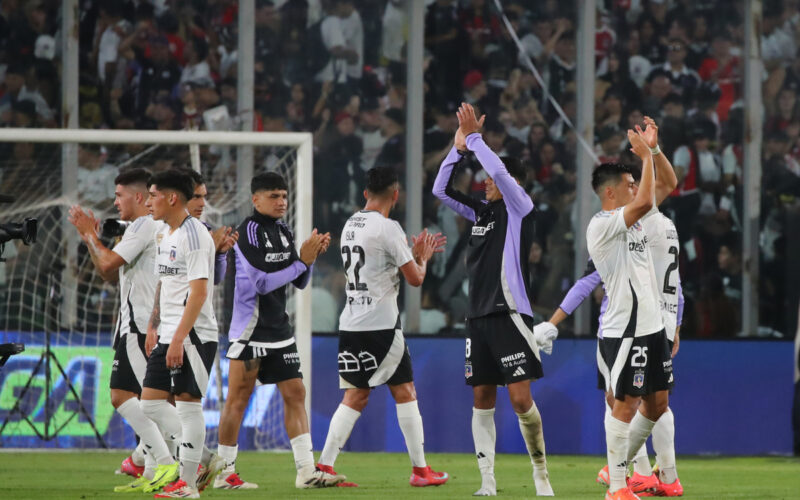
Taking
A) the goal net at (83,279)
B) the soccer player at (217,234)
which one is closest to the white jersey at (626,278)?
the soccer player at (217,234)

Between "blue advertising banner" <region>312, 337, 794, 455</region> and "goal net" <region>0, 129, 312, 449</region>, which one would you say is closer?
"goal net" <region>0, 129, 312, 449</region>

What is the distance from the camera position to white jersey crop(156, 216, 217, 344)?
6.78 meters

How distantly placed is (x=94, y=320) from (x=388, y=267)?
475cm

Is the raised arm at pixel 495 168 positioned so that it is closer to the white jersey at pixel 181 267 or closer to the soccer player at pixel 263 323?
the soccer player at pixel 263 323

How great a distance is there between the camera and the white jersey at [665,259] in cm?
780

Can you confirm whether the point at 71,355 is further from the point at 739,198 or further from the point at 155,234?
the point at 739,198

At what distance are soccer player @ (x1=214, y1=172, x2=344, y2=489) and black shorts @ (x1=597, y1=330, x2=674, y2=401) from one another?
7.09 ft

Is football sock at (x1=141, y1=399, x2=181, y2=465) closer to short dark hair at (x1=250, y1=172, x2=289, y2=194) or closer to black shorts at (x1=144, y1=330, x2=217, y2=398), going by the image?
black shorts at (x1=144, y1=330, x2=217, y2=398)

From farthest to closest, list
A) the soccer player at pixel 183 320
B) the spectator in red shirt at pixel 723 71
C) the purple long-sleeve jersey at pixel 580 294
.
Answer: the spectator in red shirt at pixel 723 71
the purple long-sleeve jersey at pixel 580 294
the soccer player at pixel 183 320

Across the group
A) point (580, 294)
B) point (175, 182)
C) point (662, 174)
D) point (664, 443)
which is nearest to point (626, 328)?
point (662, 174)

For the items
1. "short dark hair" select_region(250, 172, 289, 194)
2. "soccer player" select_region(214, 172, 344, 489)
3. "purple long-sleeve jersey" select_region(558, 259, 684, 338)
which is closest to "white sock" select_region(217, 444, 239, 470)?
"soccer player" select_region(214, 172, 344, 489)

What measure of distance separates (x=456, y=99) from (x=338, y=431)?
6.02 meters

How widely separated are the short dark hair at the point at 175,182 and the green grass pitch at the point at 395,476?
179 centimetres

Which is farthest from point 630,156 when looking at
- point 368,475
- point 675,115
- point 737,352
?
point 368,475
